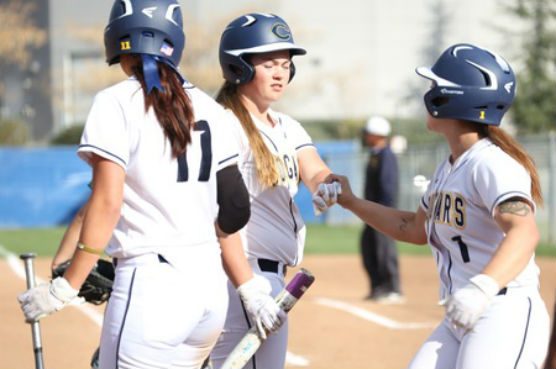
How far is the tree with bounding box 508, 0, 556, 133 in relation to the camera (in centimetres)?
3959

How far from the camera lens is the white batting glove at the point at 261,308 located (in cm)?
486

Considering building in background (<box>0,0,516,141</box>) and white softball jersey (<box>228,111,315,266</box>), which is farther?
building in background (<box>0,0,516,141</box>)

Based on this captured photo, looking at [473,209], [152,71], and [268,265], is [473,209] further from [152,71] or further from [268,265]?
[152,71]

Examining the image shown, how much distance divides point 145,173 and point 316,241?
753 inches

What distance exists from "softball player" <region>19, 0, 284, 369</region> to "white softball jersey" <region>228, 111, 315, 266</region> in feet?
2.88

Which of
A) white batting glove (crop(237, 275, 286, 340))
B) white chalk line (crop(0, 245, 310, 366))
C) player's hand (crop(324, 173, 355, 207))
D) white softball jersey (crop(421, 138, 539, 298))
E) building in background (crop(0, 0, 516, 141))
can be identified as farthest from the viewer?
building in background (crop(0, 0, 516, 141))

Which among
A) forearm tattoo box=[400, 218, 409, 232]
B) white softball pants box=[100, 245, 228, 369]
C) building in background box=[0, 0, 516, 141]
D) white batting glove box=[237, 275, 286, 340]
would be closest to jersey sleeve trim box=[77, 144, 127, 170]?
white softball pants box=[100, 245, 228, 369]

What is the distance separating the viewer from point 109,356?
4254 mm

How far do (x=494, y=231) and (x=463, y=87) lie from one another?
23.8 inches

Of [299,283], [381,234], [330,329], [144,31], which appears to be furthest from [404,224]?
[381,234]

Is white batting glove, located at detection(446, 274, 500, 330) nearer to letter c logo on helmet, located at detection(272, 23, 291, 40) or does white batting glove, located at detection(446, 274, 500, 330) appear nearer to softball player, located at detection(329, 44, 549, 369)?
softball player, located at detection(329, 44, 549, 369)

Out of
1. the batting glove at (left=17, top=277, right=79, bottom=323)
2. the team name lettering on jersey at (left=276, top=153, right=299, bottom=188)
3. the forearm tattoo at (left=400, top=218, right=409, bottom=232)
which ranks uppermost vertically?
the team name lettering on jersey at (left=276, top=153, right=299, bottom=188)

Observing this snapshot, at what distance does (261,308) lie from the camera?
4.87 m

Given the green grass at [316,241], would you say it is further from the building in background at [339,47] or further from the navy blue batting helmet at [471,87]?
the building in background at [339,47]
